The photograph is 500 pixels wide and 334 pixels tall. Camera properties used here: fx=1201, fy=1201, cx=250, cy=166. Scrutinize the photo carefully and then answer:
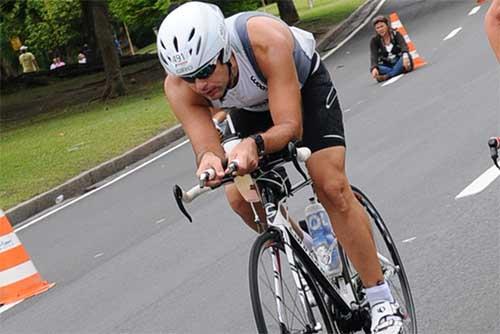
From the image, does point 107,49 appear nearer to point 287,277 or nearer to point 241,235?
A: point 241,235

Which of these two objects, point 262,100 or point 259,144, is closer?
point 259,144

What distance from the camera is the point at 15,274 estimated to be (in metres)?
9.85

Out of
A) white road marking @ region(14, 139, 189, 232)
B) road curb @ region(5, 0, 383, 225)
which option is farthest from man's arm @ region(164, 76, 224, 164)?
road curb @ region(5, 0, 383, 225)

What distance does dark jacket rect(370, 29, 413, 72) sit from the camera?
1950cm

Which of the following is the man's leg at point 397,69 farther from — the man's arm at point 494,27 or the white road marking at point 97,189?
the man's arm at point 494,27

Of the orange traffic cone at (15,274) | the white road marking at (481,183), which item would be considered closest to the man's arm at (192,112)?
the white road marking at (481,183)

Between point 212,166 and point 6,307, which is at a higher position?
point 212,166

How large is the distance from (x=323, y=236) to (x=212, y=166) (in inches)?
40.5

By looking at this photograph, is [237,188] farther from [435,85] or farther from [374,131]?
[435,85]

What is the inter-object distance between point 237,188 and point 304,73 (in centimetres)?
63

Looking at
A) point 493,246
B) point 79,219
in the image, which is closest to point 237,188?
point 493,246

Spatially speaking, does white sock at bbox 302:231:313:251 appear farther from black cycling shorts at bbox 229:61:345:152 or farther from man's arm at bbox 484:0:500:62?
man's arm at bbox 484:0:500:62

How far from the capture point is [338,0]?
4400 centimetres

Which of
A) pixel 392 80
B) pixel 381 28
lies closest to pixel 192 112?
pixel 392 80
